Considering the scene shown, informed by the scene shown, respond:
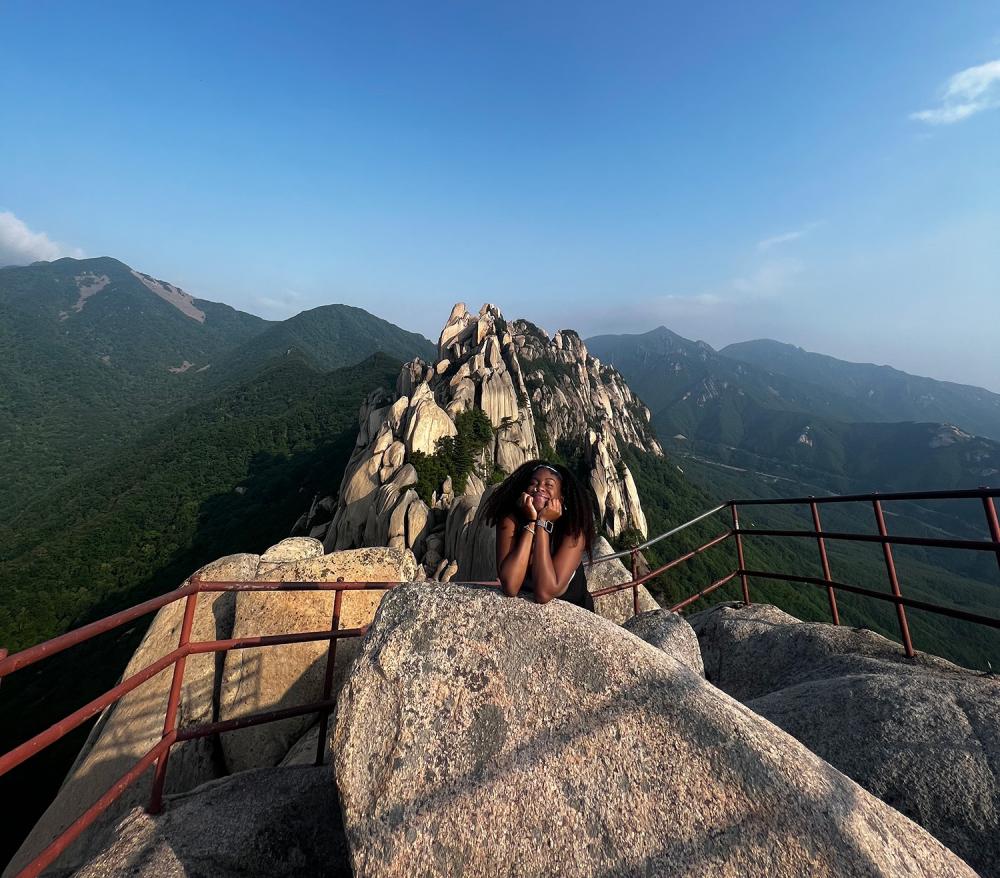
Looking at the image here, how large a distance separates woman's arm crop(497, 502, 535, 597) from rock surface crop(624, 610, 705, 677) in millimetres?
2801

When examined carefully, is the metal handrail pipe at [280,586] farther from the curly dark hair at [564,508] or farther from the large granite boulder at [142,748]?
the large granite boulder at [142,748]

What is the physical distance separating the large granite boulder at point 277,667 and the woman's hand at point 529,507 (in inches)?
149

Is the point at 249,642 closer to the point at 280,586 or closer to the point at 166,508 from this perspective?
the point at 280,586

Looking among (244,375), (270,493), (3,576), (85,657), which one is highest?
(244,375)

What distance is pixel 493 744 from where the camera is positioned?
261cm

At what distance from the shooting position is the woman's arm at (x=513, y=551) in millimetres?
3254

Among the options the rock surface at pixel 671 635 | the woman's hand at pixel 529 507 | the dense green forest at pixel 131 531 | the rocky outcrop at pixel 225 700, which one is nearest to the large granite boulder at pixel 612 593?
the rock surface at pixel 671 635

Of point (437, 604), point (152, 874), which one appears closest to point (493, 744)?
point (437, 604)

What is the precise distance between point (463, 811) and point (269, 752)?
4.97 metres

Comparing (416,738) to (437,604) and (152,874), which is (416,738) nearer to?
(437,604)

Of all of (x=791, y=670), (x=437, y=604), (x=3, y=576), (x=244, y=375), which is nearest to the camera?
(x=437, y=604)

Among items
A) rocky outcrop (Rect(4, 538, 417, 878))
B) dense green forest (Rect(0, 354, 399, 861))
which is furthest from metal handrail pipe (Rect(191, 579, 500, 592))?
dense green forest (Rect(0, 354, 399, 861))

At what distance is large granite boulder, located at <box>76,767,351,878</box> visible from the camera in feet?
9.06

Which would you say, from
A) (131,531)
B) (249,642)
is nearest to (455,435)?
(249,642)
